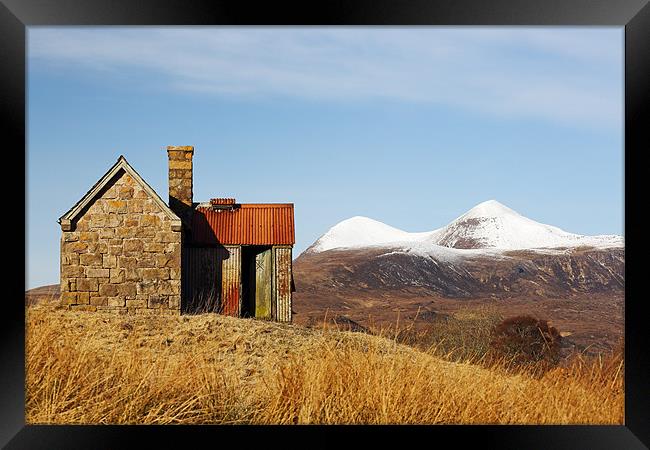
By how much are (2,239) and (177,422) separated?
6.81ft

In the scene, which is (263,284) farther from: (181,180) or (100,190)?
(100,190)

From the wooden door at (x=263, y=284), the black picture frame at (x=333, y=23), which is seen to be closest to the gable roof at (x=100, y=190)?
the wooden door at (x=263, y=284)

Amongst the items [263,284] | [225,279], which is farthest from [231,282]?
[263,284]

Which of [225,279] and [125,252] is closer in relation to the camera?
[125,252]

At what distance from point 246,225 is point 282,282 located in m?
1.62

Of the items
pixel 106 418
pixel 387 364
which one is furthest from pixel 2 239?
pixel 387 364

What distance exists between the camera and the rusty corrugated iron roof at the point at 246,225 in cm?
1576

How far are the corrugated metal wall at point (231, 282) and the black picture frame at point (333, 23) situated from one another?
1048 cm

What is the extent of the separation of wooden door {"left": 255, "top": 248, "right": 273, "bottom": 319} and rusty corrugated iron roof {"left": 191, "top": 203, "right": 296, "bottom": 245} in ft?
1.22

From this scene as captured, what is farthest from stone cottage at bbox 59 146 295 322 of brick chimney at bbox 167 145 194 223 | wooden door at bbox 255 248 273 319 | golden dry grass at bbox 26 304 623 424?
golden dry grass at bbox 26 304 623 424

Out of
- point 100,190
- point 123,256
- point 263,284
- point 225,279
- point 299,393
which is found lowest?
point 299,393

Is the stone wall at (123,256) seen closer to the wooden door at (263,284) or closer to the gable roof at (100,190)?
the gable roof at (100,190)

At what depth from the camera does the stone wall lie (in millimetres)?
13883

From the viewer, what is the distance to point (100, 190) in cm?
1410
